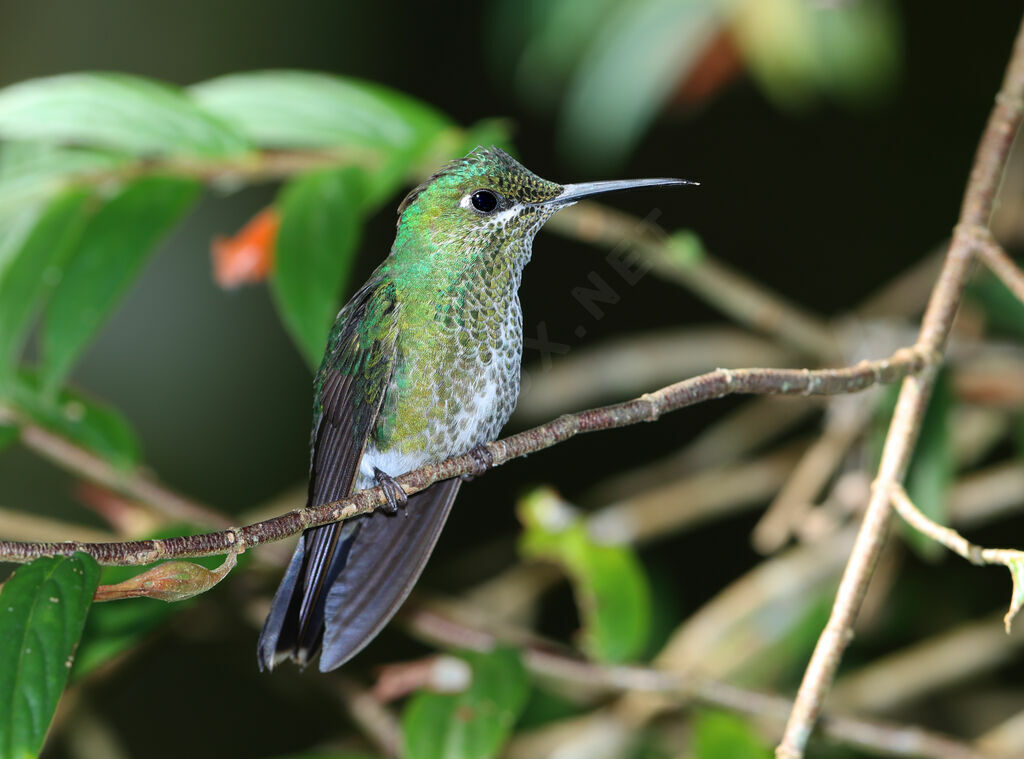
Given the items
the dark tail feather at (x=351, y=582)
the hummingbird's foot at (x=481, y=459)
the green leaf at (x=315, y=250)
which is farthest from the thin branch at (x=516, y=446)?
the green leaf at (x=315, y=250)

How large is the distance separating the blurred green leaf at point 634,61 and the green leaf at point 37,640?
2.54m

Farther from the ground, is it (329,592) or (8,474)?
(8,474)

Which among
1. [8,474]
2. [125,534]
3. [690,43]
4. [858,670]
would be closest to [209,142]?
[125,534]

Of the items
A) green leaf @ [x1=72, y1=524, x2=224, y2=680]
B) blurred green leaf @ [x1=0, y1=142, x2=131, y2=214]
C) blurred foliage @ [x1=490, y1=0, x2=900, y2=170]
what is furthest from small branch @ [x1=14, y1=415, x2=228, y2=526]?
blurred foliage @ [x1=490, y1=0, x2=900, y2=170]

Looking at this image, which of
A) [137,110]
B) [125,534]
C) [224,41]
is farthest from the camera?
[224,41]

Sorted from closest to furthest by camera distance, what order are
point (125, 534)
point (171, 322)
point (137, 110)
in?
point (137, 110) → point (125, 534) → point (171, 322)

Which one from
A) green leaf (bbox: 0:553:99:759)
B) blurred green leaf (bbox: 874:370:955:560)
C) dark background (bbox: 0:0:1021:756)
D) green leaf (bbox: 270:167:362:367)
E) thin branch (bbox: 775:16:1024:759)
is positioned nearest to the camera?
green leaf (bbox: 0:553:99:759)

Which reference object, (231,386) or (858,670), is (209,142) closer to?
(858,670)

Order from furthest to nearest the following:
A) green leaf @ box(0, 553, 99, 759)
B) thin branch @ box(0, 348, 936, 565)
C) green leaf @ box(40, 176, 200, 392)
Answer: green leaf @ box(40, 176, 200, 392) < green leaf @ box(0, 553, 99, 759) < thin branch @ box(0, 348, 936, 565)

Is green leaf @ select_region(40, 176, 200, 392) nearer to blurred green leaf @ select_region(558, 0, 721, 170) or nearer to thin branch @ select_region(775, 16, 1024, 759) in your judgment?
thin branch @ select_region(775, 16, 1024, 759)

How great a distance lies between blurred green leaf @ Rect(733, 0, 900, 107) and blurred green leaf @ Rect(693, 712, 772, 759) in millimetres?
1901

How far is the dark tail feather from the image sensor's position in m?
1.05

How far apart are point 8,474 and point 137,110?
338 cm

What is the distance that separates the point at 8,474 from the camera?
4.70 metres
